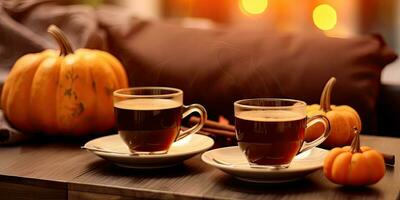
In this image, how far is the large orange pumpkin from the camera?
138cm

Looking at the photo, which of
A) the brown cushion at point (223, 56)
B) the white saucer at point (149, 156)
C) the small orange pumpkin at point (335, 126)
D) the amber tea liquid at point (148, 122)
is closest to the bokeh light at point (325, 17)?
the brown cushion at point (223, 56)

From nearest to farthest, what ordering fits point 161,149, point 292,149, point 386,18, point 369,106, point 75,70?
point 292,149 → point 161,149 → point 75,70 → point 369,106 → point 386,18

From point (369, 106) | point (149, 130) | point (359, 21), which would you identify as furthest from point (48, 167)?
point (359, 21)

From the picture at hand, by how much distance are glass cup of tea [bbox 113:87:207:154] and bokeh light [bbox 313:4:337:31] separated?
1884 millimetres

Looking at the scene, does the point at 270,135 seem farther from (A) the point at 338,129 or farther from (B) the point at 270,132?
(A) the point at 338,129

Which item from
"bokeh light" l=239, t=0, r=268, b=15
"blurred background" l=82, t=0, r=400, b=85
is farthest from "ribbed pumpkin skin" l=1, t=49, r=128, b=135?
"bokeh light" l=239, t=0, r=268, b=15

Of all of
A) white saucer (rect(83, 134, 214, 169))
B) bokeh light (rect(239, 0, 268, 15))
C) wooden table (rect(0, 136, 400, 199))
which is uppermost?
bokeh light (rect(239, 0, 268, 15))

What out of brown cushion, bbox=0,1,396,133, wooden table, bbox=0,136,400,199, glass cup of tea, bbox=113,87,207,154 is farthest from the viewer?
brown cushion, bbox=0,1,396,133

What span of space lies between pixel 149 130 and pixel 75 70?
33 centimetres

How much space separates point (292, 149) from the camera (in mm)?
1045

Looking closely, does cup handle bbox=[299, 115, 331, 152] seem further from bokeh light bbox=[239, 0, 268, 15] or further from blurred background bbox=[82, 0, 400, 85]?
bokeh light bbox=[239, 0, 268, 15]

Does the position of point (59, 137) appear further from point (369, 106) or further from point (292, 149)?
point (369, 106)

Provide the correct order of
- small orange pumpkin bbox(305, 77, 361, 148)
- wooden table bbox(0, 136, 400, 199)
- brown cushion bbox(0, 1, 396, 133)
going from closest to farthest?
1. wooden table bbox(0, 136, 400, 199)
2. small orange pumpkin bbox(305, 77, 361, 148)
3. brown cushion bbox(0, 1, 396, 133)

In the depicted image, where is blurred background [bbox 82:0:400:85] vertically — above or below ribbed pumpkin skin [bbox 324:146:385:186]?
above
